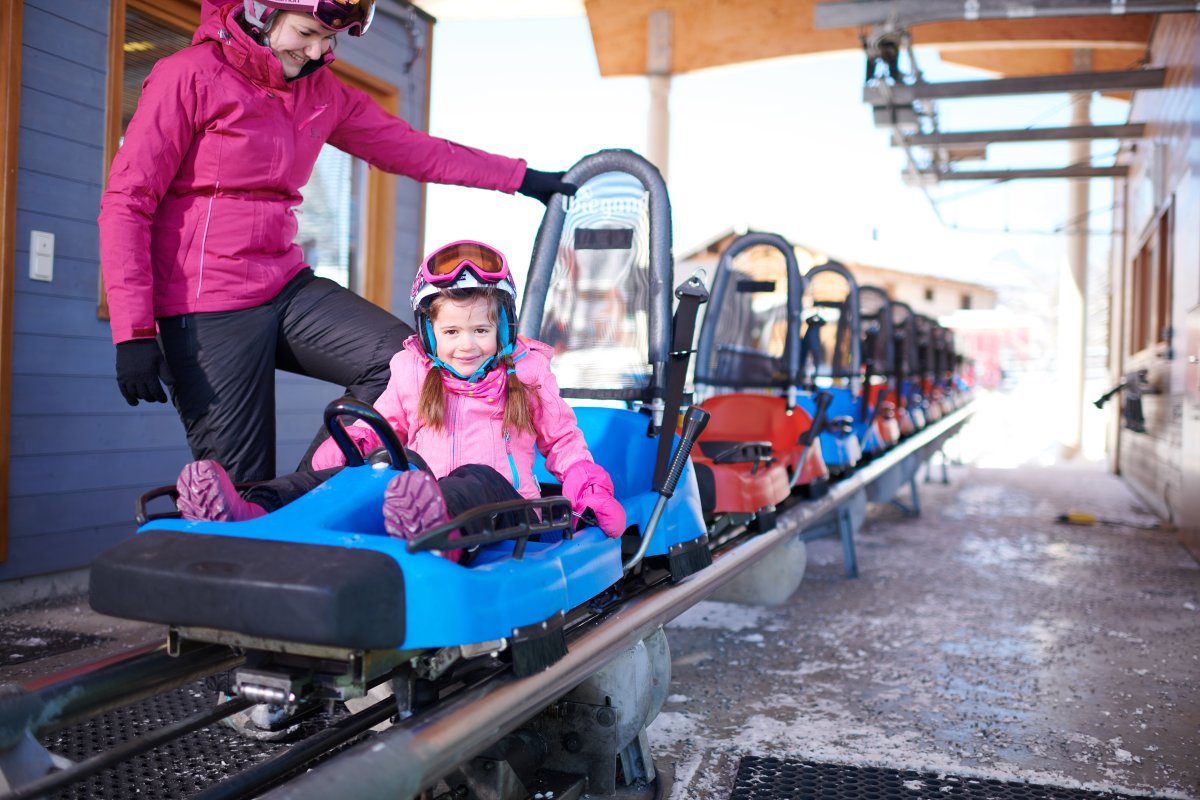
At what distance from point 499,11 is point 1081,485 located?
809 centimetres

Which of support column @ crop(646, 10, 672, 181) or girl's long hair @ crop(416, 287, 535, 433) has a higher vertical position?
support column @ crop(646, 10, 672, 181)

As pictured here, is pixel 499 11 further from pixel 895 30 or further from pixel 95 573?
pixel 95 573

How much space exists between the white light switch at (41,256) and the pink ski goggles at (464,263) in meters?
2.88

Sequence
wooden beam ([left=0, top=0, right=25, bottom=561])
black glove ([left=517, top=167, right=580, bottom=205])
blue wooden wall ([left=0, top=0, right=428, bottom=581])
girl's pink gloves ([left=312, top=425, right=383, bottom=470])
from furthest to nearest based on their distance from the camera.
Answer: blue wooden wall ([left=0, top=0, right=428, bottom=581]) → wooden beam ([left=0, top=0, right=25, bottom=561]) → black glove ([left=517, top=167, right=580, bottom=205]) → girl's pink gloves ([left=312, top=425, right=383, bottom=470])

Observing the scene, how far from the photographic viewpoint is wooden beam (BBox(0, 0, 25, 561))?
425 centimetres

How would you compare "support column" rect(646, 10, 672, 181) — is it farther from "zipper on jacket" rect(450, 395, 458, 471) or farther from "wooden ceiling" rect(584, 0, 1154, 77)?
"zipper on jacket" rect(450, 395, 458, 471)

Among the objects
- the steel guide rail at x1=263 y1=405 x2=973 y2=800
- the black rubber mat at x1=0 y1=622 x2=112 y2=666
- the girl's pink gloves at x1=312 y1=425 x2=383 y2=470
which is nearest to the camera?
the steel guide rail at x1=263 y1=405 x2=973 y2=800

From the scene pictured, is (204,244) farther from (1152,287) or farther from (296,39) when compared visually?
(1152,287)

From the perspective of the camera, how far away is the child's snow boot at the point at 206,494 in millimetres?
1945

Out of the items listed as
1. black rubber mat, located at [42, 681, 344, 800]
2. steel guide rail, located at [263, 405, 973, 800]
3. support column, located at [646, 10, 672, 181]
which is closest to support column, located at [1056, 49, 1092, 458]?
support column, located at [646, 10, 672, 181]

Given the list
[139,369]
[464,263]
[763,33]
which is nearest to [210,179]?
[139,369]

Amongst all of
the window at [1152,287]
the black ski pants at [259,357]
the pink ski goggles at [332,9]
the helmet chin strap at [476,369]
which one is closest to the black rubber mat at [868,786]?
the helmet chin strap at [476,369]

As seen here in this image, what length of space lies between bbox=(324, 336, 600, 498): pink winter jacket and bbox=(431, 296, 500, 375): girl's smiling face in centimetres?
7

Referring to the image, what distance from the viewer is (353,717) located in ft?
7.42
